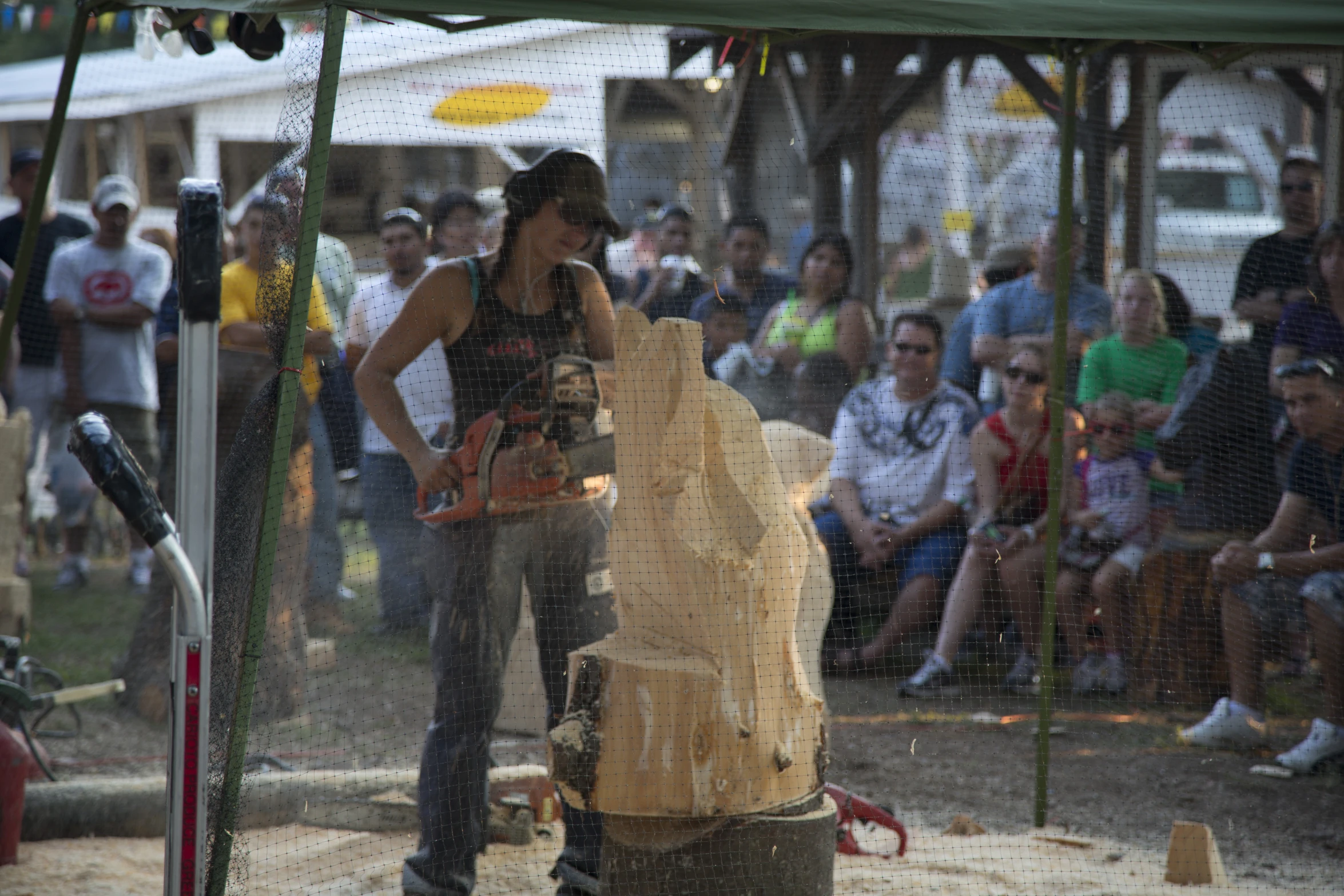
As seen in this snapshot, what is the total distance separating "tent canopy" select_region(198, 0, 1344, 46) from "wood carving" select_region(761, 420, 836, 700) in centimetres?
100

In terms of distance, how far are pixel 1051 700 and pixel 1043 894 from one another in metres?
0.72

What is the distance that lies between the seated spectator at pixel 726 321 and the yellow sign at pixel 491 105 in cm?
107

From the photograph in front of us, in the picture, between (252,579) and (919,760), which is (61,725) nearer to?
(252,579)

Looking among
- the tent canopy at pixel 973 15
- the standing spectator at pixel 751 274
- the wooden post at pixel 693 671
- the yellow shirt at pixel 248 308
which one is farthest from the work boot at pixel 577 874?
the standing spectator at pixel 751 274

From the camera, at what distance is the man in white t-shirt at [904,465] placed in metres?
4.05

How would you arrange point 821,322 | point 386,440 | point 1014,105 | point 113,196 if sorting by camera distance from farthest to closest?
point 1014,105 → point 113,196 → point 821,322 → point 386,440

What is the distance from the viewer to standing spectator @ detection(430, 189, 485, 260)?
4078 millimetres

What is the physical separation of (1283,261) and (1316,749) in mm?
1587

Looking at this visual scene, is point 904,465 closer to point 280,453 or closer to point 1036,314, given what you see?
point 1036,314

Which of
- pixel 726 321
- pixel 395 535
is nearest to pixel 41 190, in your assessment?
pixel 395 535

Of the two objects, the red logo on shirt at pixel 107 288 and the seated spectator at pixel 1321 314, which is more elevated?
the red logo on shirt at pixel 107 288

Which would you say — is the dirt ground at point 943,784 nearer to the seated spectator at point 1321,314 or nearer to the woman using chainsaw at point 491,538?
the woman using chainsaw at point 491,538

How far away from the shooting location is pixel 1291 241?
4.05m

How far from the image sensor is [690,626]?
2422 mm
